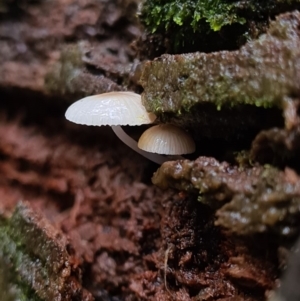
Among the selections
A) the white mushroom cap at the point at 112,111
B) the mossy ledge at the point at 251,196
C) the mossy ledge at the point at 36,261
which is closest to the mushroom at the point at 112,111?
the white mushroom cap at the point at 112,111

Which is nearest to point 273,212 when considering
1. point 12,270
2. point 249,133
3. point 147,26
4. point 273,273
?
point 273,273

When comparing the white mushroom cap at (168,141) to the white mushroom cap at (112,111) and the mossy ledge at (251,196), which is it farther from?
the mossy ledge at (251,196)

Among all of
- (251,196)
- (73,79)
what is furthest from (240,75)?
(73,79)

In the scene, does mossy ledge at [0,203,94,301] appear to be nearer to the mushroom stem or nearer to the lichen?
the mushroom stem

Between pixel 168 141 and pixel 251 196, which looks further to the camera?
pixel 168 141

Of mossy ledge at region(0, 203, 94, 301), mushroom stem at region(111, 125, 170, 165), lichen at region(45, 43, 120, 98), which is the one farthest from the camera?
lichen at region(45, 43, 120, 98)

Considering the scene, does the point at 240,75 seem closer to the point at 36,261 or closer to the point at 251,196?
the point at 251,196

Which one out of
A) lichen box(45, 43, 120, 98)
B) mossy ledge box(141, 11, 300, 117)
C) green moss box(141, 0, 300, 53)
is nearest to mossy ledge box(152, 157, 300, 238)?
mossy ledge box(141, 11, 300, 117)

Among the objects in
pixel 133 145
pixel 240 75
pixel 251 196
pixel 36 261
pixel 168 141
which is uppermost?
pixel 240 75
